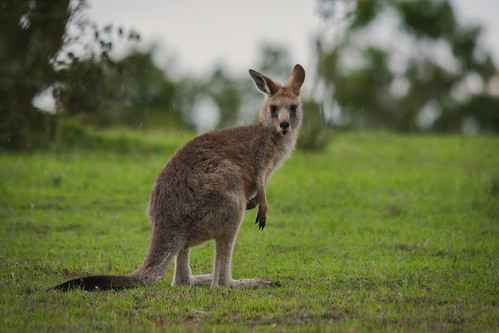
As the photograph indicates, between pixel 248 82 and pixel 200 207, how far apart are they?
39.1 m

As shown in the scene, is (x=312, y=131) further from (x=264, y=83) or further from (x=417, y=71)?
(x=417, y=71)

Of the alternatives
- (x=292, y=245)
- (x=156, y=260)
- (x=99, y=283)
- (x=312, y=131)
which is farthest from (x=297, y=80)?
(x=312, y=131)

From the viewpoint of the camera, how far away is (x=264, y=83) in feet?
24.1

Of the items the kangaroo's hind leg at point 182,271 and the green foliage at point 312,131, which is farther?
the green foliage at point 312,131

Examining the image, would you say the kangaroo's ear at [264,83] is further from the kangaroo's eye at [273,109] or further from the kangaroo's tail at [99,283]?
the kangaroo's tail at [99,283]

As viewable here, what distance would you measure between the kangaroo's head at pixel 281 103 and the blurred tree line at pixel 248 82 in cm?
492

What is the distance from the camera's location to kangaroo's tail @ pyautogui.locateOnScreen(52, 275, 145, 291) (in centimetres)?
550

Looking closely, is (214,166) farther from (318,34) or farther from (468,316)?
(318,34)

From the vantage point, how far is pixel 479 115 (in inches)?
1393

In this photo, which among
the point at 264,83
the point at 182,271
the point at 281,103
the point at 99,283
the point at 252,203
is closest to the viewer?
the point at 99,283

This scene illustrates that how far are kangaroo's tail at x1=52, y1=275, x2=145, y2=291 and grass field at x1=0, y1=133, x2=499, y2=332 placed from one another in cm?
8

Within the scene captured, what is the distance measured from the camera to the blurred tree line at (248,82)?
42.1 feet

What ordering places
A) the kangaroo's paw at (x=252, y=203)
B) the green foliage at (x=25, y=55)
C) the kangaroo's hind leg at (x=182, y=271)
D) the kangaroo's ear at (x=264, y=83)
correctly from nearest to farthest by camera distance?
the kangaroo's hind leg at (x=182, y=271) → the kangaroo's paw at (x=252, y=203) → the kangaroo's ear at (x=264, y=83) → the green foliage at (x=25, y=55)

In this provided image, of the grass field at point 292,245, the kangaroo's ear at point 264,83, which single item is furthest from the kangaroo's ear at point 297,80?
the grass field at point 292,245
